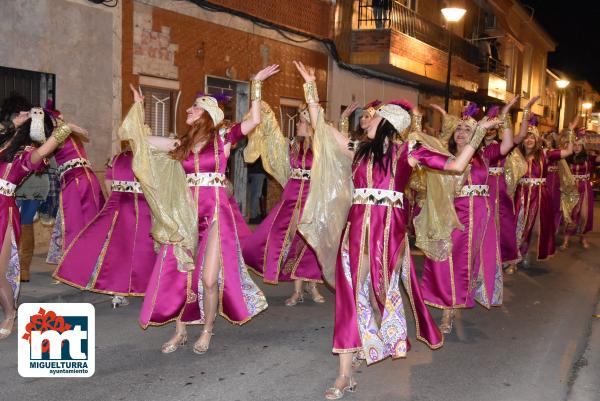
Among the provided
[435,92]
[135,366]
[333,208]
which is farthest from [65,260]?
[435,92]

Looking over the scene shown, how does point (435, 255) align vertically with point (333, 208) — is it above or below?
below

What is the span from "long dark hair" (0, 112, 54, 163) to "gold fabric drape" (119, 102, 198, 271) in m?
0.85

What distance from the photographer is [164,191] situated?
16.9ft

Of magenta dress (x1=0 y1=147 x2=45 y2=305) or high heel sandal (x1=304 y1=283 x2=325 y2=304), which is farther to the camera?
high heel sandal (x1=304 y1=283 x2=325 y2=304)

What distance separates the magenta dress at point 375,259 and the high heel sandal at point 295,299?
2645 millimetres

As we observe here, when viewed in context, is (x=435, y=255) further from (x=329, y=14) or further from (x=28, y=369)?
(x=329, y=14)

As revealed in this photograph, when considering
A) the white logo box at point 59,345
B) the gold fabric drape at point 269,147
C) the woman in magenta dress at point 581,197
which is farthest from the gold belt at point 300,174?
the woman in magenta dress at point 581,197

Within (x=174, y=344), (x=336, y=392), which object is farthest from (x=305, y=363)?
(x=174, y=344)

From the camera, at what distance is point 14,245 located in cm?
548

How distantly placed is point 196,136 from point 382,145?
1.45m

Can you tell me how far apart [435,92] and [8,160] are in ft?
68.6

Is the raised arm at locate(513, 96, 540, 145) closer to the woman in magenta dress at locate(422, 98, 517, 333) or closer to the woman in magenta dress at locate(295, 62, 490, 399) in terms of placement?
the woman in magenta dress at locate(422, 98, 517, 333)

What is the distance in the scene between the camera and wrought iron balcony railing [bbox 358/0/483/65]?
18062 mm

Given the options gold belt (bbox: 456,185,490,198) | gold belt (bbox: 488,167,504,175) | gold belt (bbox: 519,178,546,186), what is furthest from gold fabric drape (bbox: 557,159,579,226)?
gold belt (bbox: 456,185,490,198)
